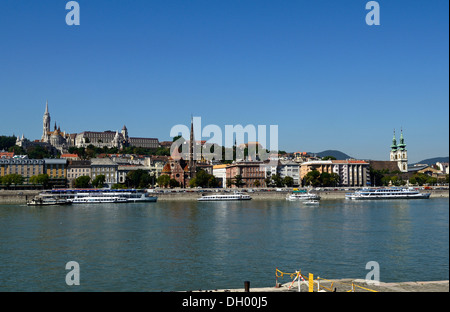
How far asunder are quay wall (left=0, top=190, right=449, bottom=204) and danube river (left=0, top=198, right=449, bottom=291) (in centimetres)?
2747

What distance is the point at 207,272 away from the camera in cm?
1091

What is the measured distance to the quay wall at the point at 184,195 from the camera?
4578 centimetres

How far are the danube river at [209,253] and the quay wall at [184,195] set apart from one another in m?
27.5

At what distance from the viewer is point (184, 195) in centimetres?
4881

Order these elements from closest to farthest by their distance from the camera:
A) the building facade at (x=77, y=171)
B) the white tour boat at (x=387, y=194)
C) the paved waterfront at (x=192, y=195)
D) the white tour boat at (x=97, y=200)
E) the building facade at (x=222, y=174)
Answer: the white tour boat at (x=97, y=200) → the white tour boat at (x=387, y=194) → the paved waterfront at (x=192, y=195) → the building facade at (x=77, y=171) → the building facade at (x=222, y=174)

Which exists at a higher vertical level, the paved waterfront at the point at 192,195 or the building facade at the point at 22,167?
the building facade at the point at 22,167

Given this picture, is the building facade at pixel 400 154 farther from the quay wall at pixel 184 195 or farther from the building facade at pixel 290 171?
the quay wall at pixel 184 195

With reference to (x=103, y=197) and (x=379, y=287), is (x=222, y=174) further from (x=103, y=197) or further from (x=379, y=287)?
(x=379, y=287)

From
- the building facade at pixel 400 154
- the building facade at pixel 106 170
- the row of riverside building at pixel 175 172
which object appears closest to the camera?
the row of riverside building at pixel 175 172

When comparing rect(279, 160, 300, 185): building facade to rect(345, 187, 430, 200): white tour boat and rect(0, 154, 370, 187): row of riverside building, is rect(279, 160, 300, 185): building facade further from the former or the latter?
rect(345, 187, 430, 200): white tour boat

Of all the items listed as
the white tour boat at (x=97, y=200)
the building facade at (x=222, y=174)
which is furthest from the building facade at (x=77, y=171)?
the white tour boat at (x=97, y=200)
